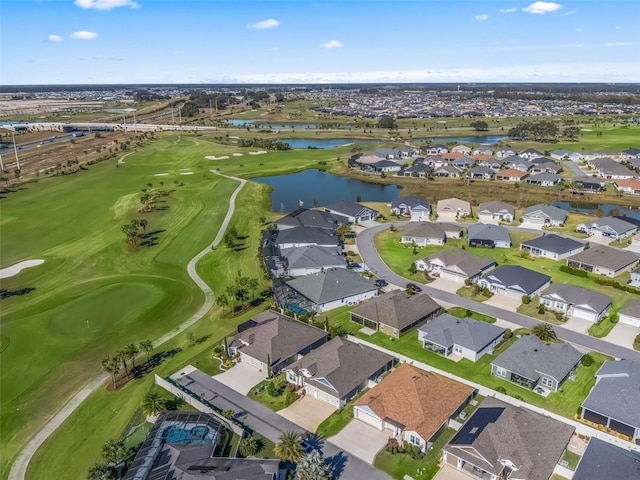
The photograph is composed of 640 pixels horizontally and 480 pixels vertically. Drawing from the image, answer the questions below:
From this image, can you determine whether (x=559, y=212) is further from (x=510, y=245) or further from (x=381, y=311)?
(x=381, y=311)

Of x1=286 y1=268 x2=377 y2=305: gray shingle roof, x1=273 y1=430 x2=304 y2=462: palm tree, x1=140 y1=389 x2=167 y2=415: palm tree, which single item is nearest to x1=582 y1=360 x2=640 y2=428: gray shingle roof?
x1=273 y1=430 x2=304 y2=462: palm tree

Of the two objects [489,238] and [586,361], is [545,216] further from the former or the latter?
[586,361]

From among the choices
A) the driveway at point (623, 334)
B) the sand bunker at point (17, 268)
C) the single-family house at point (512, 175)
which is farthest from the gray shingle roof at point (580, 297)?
the sand bunker at point (17, 268)

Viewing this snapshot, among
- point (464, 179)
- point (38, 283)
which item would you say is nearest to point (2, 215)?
point (38, 283)

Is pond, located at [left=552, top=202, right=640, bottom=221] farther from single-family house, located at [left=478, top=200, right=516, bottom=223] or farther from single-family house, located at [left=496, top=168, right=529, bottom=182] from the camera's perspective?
single-family house, located at [left=478, top=200, right=516, bottom=223]

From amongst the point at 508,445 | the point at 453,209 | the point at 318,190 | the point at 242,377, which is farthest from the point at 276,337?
the point at 318,190
